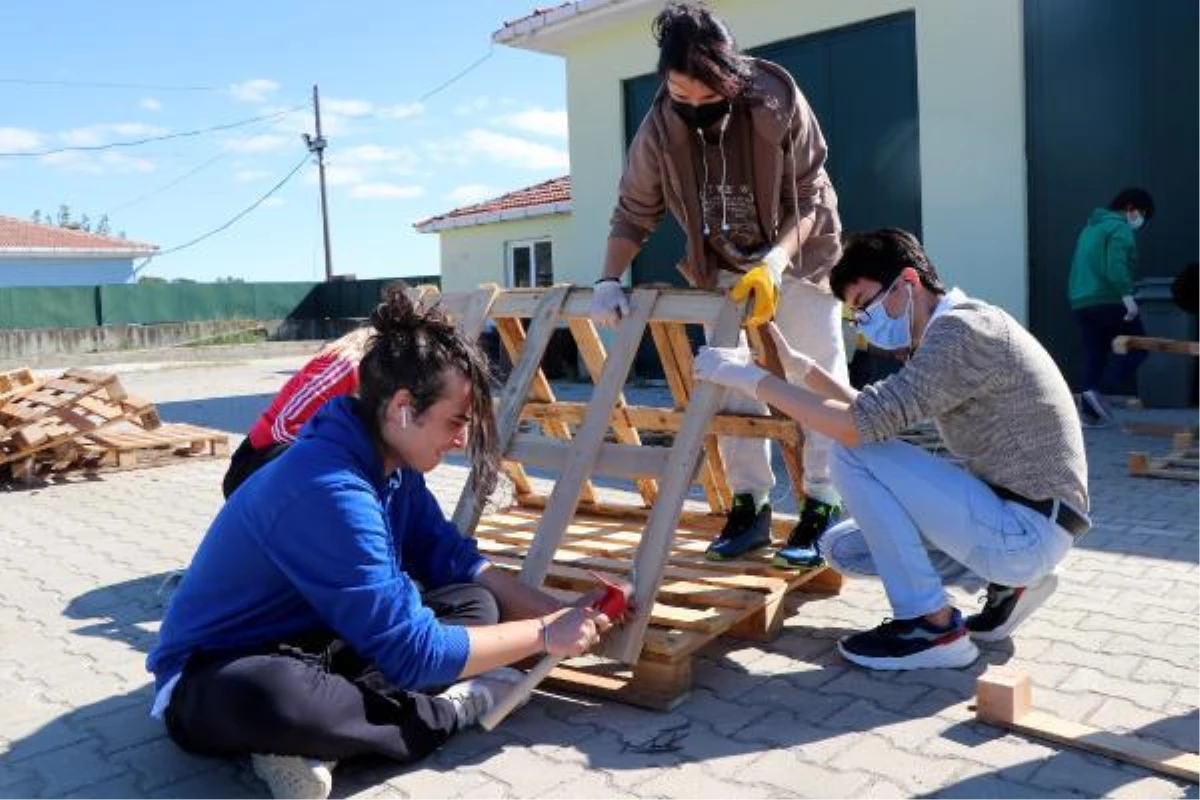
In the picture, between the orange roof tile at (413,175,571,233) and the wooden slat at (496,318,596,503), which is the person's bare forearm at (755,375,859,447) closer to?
the wooden slat at (496,318,596,503)

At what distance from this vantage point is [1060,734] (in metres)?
2.69

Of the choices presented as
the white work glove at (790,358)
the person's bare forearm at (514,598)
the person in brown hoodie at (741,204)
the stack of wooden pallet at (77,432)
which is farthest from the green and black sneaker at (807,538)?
the stack of wooden pallet at (77,432)

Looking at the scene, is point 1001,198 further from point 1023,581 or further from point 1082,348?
point 1023,581

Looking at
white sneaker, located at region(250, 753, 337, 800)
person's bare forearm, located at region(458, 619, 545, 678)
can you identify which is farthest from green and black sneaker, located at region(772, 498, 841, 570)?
white sneaker, located at region(250, 753, 337, 800)

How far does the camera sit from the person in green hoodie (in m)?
8.12

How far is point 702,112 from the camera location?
3574mm

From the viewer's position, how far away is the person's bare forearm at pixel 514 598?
3.00m

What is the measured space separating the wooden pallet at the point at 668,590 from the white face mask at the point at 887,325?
88 centimetres

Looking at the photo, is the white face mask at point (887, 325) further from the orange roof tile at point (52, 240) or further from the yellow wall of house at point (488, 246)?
the orange roof tile at point (52, 240)

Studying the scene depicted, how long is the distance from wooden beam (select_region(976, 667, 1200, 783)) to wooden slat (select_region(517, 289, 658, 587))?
1.29 metres

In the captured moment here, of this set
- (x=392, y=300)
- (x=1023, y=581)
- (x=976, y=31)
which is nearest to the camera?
(x=392, y=300)

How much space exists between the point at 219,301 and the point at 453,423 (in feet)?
94.1

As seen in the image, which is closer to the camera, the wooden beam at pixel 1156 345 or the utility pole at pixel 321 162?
the wooden beam at pixel 1156 345

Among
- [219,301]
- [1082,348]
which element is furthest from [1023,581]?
[219,301]
